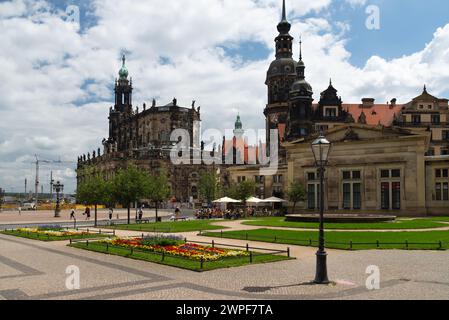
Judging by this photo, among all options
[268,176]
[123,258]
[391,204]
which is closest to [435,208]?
[391,204]

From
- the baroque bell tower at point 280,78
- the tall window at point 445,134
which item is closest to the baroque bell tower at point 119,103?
the baroque bell tower at point 280,78

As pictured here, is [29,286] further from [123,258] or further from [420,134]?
[420,134]

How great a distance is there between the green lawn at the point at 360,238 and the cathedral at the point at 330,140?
957 inches

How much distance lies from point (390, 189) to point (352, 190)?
4631mm

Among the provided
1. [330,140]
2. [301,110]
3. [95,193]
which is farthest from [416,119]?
[95,193]

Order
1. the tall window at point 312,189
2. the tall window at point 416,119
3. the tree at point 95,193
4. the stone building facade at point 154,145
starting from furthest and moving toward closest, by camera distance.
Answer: the stone building facade at point 154,145
the tall window at point 416,119
the tall window at point 312,189
the tree at point 95,193

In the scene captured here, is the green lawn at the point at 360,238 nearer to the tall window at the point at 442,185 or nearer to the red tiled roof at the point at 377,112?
the tall window at the point at 442,185

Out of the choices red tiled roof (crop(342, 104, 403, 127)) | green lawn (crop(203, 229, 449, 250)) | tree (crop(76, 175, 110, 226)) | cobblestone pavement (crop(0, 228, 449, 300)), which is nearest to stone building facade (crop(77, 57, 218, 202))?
red tiled roof (crop(342, 104, 403, 127))

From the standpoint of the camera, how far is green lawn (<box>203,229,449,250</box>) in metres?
25.0

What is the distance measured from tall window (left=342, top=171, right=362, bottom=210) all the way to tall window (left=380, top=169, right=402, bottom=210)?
276 cm

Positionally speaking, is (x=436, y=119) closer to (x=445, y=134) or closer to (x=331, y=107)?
(x=445, y=134)

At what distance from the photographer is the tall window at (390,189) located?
54562mm
